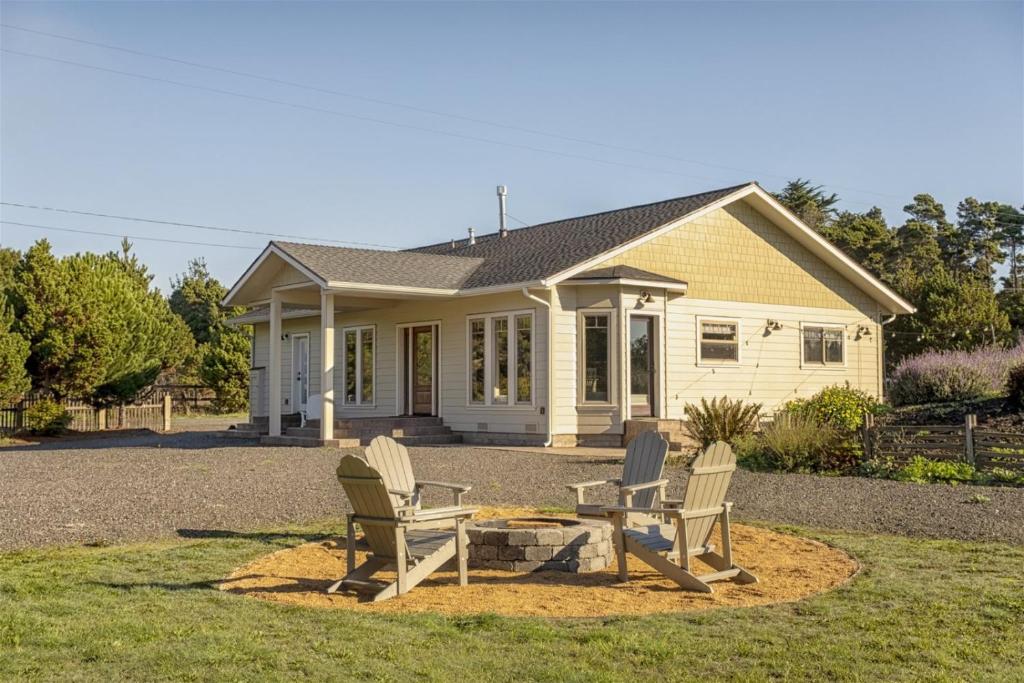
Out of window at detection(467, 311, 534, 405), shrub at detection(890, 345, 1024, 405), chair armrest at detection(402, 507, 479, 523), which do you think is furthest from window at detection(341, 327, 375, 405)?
chair armrest at detection(402, 507, 479, 523)

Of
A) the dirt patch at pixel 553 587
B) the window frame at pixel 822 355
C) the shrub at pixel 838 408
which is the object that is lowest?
the dirt patch at pixel 553 587

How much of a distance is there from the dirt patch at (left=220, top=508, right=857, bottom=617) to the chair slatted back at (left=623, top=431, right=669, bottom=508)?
2.77 ft

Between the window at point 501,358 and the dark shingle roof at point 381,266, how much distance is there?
1143mm

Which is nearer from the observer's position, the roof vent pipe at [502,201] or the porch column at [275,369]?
the porch column at [275,369]

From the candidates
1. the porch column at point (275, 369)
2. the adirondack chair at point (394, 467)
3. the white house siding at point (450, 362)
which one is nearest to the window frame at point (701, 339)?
the white house siding at point (450, 362)

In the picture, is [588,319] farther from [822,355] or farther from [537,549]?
[537,549]

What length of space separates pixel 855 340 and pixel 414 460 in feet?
41.5

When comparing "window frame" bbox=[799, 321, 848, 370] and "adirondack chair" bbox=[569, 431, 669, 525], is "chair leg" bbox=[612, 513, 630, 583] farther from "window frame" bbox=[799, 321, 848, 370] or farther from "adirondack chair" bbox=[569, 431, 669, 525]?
"window frame" bbox=[799, 321, 848, 370]

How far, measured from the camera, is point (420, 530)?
853cm

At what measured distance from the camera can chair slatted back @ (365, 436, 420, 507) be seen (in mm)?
8734

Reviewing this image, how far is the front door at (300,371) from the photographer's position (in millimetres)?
26719

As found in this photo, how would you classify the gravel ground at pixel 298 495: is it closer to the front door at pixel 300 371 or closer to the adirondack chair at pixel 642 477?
the adirondack chair at pixel 642 477

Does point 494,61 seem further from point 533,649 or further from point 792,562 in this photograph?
point 533,649

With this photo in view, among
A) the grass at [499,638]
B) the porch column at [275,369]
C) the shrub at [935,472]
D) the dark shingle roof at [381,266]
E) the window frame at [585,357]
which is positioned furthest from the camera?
the porch column at [275,369]
